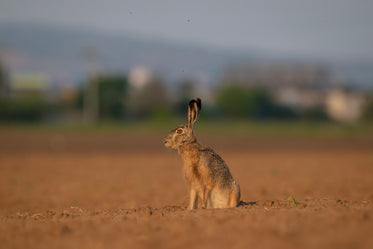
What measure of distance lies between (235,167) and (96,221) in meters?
14.5

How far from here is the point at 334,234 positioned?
6.16 m

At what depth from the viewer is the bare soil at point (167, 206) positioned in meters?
6.38

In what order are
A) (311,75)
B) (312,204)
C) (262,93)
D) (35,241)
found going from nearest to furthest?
(35,241) → (312,204) → (262,93) → (311,75)

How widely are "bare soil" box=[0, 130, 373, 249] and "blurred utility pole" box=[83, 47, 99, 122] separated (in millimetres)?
50089

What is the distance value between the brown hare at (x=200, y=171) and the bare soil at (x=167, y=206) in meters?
0.36

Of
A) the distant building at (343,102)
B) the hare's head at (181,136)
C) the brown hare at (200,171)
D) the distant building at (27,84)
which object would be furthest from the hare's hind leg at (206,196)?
the distant building at (343,102)

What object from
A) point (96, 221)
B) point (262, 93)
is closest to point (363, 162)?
point (96, 221)

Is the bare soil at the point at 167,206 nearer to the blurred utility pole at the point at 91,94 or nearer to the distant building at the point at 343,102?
the blurred utility pole at the point at 91,94

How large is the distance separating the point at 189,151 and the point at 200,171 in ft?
1.22

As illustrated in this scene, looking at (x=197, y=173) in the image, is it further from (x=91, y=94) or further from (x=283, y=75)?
(x=283, y=75)

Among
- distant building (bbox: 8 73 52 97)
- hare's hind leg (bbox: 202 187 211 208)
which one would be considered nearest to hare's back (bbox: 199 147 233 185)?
hare's hind leg (bbox: 202 187 211 208)

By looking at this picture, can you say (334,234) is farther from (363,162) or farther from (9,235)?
(363,162)

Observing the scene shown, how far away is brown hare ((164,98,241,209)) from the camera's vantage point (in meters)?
8.68

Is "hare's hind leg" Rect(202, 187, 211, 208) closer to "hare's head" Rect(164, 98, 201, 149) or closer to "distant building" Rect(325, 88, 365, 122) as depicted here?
"hare's head" Rect(164, 98, 201, 149)
